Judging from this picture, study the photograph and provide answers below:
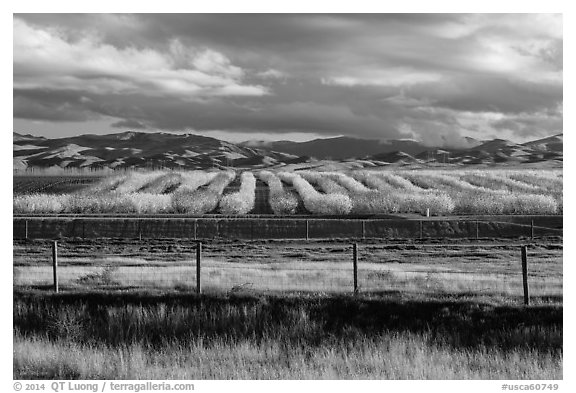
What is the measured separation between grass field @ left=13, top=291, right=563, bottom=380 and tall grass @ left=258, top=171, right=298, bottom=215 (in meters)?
18.4

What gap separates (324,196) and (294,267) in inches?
497

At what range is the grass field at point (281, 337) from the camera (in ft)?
34.4

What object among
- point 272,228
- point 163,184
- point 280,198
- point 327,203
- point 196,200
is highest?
point 163,184

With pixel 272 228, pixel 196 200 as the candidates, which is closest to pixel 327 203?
pixel 272 228

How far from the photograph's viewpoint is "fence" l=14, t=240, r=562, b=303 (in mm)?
16859

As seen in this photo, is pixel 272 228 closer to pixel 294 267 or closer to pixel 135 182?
pixel 135 182

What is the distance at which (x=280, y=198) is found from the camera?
37.0 m

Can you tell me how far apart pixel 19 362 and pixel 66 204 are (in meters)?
20.3

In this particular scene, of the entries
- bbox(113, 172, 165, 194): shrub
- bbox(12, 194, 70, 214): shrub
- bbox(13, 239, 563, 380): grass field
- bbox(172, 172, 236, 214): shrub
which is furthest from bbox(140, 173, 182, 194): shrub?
bbox(13, 239, 563, 380): grass field

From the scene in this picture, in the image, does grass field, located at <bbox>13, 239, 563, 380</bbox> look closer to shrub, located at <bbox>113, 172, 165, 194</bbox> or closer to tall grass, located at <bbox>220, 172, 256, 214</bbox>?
tall grass, located at <bbox>220, 172, 256, 214</bbox>

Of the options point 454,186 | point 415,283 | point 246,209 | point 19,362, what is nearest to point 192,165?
point 246,209

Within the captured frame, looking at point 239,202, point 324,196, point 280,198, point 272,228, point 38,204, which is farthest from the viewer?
point 280,198

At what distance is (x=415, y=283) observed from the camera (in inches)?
703

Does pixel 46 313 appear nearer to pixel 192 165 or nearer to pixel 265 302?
pixel 265 302
